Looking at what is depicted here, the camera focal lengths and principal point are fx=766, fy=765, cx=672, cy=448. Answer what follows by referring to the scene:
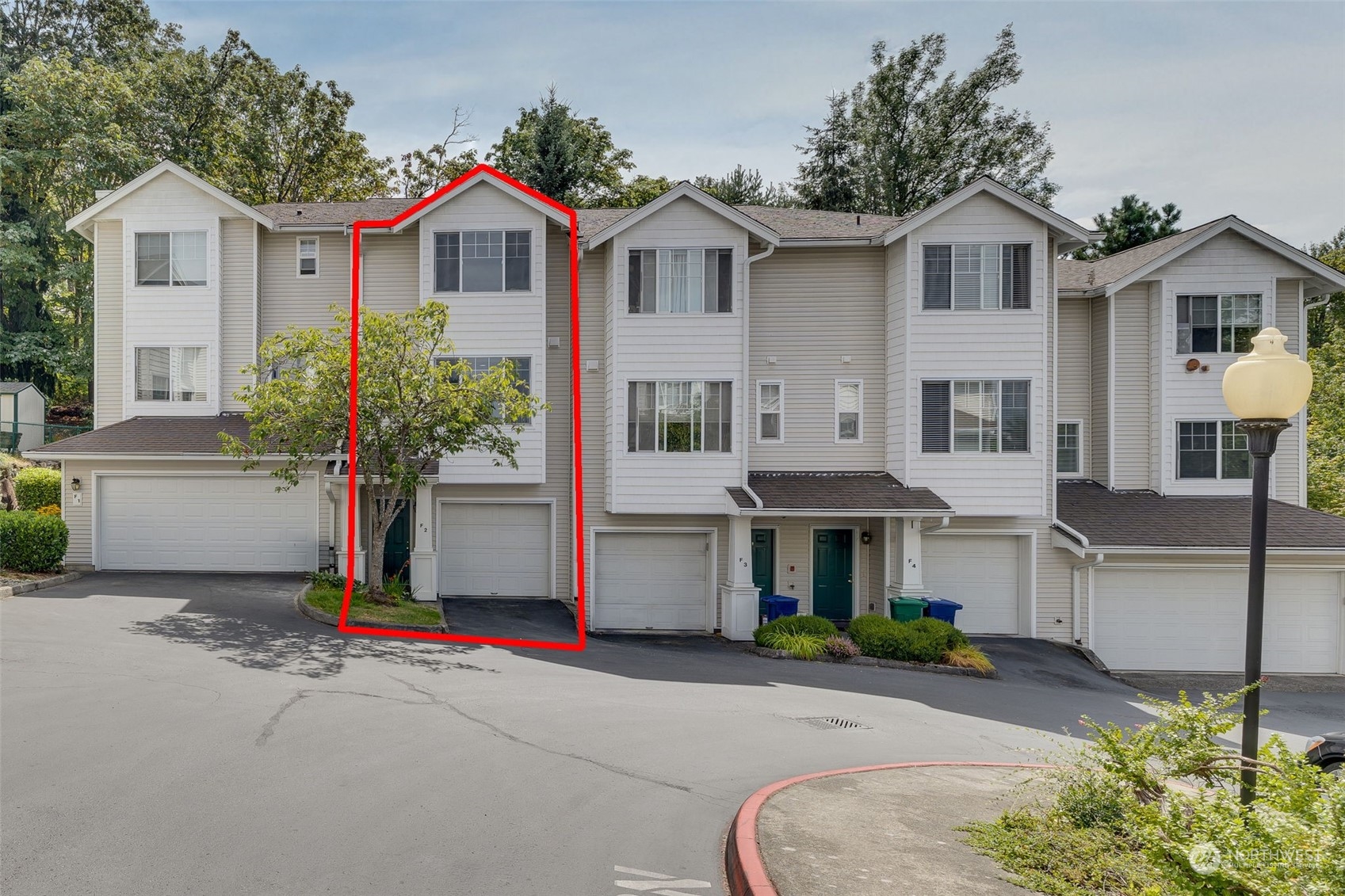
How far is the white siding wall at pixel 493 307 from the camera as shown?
57.8 feet

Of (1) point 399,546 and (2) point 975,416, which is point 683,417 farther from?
(1) point 399,546

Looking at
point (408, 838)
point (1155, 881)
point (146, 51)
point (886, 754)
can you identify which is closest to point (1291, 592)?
point (886, 754)

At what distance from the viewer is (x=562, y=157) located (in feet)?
96.8

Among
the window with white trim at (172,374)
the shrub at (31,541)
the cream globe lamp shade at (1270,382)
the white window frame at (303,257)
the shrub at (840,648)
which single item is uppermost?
the white window frame at (303,257)

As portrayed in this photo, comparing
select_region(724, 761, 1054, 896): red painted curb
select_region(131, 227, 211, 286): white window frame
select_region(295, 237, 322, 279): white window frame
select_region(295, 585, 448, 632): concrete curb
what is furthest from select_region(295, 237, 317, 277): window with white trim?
select_region(724, 761, 1054, 896): red painted curb

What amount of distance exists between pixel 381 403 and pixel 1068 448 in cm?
1629

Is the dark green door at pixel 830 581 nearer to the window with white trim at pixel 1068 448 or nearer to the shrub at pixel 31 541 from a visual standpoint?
the window with white trim at pixel 1068 448

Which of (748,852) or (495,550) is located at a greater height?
(495,550)

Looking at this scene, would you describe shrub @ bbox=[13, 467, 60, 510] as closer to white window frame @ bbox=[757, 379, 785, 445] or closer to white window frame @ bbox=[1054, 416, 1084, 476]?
white window frame @ bbox=[757, 379, 785, 445]

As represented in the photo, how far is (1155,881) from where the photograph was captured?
16.0ft

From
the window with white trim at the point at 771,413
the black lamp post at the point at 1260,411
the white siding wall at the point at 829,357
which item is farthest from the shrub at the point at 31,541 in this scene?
the black lamp post at the point at 1260,411

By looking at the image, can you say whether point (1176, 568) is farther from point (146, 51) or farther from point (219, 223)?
point (146, 51)

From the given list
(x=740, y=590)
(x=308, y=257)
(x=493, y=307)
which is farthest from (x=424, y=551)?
(x=308, y=257)

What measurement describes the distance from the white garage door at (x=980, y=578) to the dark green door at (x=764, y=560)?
3.51 metres
